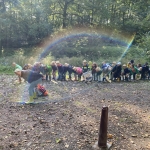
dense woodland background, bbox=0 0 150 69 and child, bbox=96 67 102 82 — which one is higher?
dense woodland background, bbox=0 0 150 69

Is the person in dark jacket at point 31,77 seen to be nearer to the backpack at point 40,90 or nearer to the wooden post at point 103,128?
the backpack at point 40,90

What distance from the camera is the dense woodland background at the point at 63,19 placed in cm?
2595

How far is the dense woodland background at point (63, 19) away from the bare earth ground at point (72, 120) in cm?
1400

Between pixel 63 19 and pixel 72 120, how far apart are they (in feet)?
85.1

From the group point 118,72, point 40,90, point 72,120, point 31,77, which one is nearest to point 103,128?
point 72,120

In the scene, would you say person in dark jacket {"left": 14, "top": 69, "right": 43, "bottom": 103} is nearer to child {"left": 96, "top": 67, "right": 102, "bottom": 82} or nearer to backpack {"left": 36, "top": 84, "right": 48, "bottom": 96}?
backpack {"left": 36, "top": 84, "right": 48, "bottom": 96}

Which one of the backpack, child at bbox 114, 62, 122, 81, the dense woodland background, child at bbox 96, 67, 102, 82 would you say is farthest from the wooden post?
the dense woodland background

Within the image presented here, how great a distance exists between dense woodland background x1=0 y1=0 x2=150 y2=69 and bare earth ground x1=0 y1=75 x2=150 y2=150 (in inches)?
551

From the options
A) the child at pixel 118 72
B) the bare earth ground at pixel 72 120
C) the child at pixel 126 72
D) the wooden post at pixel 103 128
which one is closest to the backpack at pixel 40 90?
the bare earth ground at pixel 72 120

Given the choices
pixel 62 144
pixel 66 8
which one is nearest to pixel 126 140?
pixel 62 144

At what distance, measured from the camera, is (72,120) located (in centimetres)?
632

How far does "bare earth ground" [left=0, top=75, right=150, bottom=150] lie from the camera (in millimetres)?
5000

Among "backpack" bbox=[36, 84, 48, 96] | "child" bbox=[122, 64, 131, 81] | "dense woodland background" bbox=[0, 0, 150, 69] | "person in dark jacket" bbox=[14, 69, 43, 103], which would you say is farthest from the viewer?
"dense woodland background" bbox=[0, 0, 150, 69]

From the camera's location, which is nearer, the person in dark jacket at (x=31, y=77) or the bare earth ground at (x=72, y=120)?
the bare earth ground at (x=72, y=120)
